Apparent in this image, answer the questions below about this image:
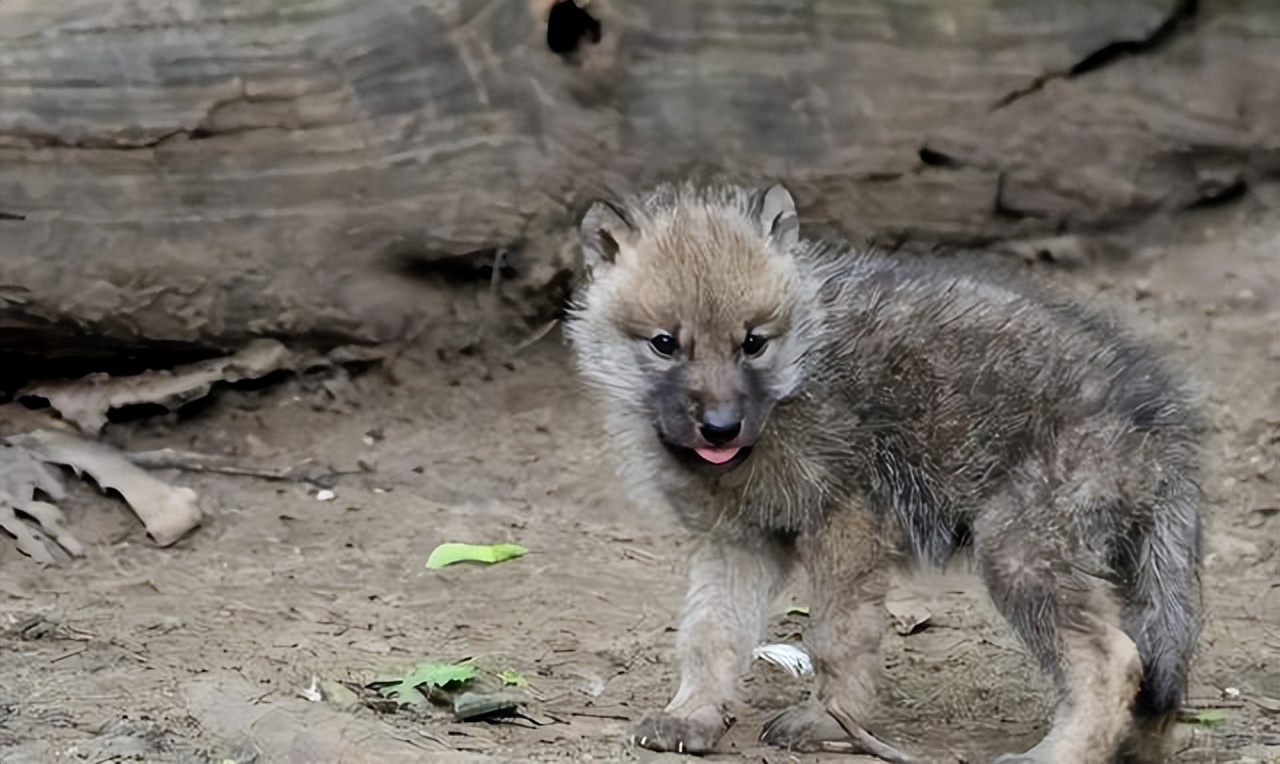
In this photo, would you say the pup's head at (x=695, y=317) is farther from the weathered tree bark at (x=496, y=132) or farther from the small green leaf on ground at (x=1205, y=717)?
the weathered tree bark at (x=496, y=132)

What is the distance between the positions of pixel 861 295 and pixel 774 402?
50 centimetres

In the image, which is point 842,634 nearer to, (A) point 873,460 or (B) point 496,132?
(A) point 873,460

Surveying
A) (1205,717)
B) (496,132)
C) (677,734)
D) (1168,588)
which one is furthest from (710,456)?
(496,132)

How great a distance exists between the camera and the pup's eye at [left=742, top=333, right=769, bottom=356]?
4.40 meters

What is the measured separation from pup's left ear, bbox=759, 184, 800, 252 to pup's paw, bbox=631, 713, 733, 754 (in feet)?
4.29

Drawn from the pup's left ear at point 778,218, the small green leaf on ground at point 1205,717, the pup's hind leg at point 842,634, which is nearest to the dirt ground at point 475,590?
the small green leaf on ground at point 1205,717

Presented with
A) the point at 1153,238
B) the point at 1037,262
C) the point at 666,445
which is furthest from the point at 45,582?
the point at 1153,238

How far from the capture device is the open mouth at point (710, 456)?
14.3 feet

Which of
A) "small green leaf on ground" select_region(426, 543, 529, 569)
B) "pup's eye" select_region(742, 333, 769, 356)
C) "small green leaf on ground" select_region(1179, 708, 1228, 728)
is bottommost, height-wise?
"small green leaf on ground" select_region(426, 543, 529, 569)

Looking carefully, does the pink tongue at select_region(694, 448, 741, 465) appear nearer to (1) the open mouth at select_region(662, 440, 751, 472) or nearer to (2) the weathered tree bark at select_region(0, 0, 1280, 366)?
(1) the open mouth at select_region(662, 440, 751, 472)

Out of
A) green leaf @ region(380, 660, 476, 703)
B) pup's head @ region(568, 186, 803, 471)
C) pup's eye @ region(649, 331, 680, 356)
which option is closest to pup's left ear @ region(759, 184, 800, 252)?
pup's head @ region(568, 186, 803, 471)

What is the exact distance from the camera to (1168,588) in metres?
4.39

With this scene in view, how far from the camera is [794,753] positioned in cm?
440

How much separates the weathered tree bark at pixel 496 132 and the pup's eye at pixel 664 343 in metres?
2.62
